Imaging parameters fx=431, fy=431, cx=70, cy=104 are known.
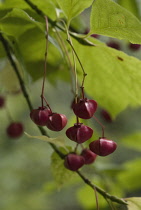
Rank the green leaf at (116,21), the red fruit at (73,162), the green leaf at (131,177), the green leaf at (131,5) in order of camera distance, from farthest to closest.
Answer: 1. the green leaf at (131,177)
2. the green leaf at (131,5)
3. the red fruit at (73,162)
4. the green leaf at (116,21)

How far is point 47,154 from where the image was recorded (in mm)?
3410

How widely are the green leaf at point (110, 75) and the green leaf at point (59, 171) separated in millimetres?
220

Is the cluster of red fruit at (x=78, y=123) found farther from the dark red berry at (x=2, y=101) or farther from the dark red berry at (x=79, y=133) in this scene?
the dark red berry at (x=2, y=101)

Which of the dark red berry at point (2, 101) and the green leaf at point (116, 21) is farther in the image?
the dark red berry at point (2, 101)

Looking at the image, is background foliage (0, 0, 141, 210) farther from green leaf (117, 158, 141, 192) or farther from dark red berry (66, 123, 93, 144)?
dark red berry (66, 123, 93, 144)

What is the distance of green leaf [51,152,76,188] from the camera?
3.09ft

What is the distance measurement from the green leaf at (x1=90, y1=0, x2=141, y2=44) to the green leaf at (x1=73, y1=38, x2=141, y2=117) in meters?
0.11

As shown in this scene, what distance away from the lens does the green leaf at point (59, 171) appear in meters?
0.94

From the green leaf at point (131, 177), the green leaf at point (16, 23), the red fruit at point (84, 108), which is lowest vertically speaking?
the green leaf at point (131, 177)

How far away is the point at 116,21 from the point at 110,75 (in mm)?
268

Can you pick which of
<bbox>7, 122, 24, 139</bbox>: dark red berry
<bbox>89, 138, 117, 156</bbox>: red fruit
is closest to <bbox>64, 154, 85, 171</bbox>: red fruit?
<bbox>89, 138, 117, 156</bbox>: red fruit

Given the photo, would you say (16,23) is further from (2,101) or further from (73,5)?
(2,101)

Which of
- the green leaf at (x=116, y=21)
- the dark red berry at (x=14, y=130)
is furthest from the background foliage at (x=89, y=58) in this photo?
the dark red berry at (x=14, y=130)

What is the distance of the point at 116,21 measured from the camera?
760mm
